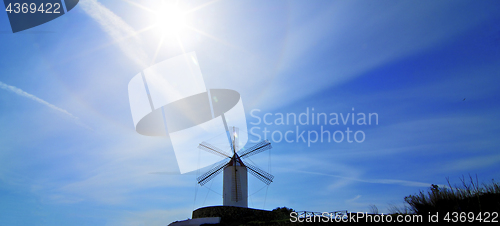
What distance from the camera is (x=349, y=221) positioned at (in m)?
11.7

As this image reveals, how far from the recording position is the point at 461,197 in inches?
337

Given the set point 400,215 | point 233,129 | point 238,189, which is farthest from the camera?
point 233,129

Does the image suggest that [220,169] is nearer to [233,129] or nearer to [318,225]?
[233,129]

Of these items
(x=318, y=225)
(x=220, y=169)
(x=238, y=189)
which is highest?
(x=220, y=169)

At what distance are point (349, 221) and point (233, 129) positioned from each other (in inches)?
744

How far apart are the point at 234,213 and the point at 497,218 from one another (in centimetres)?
1784

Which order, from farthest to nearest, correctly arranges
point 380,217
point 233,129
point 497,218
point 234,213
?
point 233,129 → point 234,213 → point 380,217 → point 497,218

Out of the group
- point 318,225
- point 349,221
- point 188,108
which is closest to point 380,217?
point 349,221

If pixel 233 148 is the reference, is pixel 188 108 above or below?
above

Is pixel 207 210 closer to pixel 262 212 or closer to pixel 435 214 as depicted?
pixel 262 212

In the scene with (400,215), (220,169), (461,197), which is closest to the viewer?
(461,197)

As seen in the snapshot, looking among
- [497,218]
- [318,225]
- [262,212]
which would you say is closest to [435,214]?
[497,218]

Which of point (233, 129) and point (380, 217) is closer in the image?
point (380, 217)

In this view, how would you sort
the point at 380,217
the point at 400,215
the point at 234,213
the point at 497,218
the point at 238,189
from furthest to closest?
the point at 238,189 < the point at 234,213 < the point at 380,217 < the point at 400,215 < the point at 497,218
